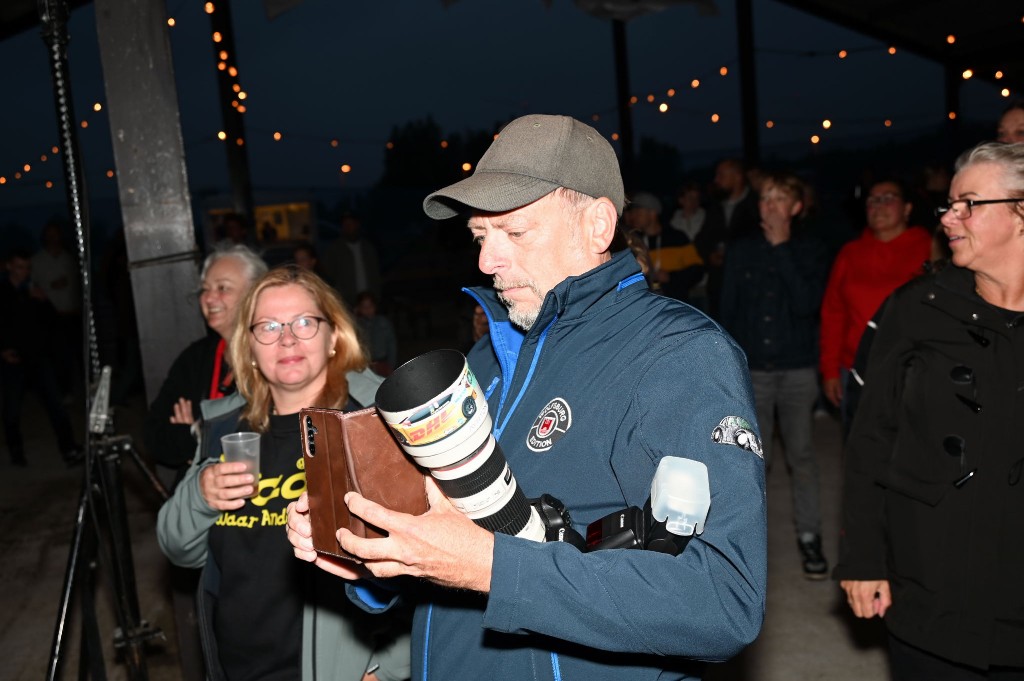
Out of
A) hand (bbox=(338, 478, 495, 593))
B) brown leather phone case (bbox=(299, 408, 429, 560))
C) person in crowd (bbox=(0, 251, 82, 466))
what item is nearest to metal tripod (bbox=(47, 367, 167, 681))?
brown leather phone case (bbox=(299, 408, 429, 560))

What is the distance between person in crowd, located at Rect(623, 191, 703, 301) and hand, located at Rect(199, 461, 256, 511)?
4.22m

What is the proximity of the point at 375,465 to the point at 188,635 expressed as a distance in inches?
118

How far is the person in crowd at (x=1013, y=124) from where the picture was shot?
3.38 metres

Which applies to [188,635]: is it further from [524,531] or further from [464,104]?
[464,104]

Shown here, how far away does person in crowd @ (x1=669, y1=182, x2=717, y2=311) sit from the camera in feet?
25.1

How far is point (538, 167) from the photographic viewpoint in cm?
164

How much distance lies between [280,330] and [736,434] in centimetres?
175

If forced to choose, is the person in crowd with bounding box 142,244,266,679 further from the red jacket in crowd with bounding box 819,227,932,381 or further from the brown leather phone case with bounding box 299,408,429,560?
the red jacket in crowd with bounding box 819,227,932,381

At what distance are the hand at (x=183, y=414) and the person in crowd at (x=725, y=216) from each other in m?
4.74

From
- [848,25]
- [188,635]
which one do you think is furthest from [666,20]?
[188,635]

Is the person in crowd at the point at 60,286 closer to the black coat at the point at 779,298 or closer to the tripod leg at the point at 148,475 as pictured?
the tripod leg at the point at 148,475

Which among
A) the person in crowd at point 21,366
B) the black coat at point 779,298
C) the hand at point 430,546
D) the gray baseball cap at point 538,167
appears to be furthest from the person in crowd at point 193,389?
the person in crowd at point 21,366


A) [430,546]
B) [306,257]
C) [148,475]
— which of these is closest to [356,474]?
[430,546]

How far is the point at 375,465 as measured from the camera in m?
1.33
